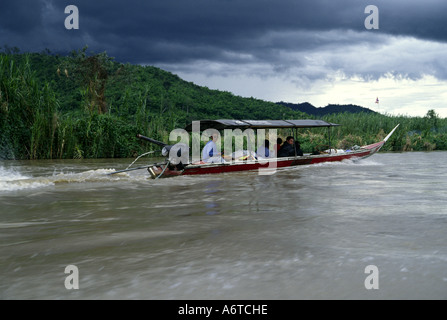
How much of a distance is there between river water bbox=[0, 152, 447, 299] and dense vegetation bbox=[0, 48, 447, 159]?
21.4 ft

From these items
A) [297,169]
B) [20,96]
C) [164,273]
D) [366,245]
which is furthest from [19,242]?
[20,96]

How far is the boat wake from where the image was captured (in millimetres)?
8469

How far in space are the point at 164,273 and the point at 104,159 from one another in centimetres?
1270

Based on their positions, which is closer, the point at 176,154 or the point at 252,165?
the point at 176,154

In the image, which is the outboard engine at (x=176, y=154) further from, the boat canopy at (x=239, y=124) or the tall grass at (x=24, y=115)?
the tall grass at (x=24, y=115)

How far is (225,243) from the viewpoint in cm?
414

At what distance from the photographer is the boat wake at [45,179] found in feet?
27.8

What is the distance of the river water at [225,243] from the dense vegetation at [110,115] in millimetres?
6516

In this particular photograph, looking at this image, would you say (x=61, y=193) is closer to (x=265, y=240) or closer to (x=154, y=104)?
(x=265, y=240)

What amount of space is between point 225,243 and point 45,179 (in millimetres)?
6251

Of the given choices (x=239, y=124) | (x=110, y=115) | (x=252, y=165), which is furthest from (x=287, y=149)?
(x=110, y=115)

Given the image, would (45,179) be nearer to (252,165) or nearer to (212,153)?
(212,153)

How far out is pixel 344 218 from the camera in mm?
5277

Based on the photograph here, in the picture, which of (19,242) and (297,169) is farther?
(297,169)
